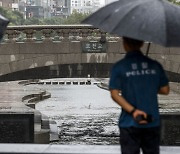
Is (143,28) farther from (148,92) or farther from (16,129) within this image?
(16,129)

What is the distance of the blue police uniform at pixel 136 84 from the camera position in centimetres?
493

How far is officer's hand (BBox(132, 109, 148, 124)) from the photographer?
4848 millimetres

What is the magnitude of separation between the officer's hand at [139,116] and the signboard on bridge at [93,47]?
17.0 m

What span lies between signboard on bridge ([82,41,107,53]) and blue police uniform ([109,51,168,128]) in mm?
16835

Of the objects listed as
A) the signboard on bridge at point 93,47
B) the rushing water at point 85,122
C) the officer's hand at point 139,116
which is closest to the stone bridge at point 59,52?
the signboard on bridge at point 93,47

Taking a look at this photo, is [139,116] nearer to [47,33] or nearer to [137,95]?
[137,95]

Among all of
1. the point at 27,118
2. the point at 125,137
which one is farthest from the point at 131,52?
the point at 27,118

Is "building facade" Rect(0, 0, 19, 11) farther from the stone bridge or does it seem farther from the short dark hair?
the short dark hair

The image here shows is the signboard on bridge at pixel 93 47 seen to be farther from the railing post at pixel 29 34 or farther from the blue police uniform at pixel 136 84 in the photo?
the blue police uniform at pixel 136 84

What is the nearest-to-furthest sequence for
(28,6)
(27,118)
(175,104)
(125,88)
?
(125,88)
(27,118)
(175,104)
(28,6)

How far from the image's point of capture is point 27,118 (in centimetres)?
1117

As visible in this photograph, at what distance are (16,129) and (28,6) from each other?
181 meters

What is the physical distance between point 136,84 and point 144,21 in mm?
588

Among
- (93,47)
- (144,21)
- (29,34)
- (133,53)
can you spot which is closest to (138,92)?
(133,53)
